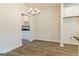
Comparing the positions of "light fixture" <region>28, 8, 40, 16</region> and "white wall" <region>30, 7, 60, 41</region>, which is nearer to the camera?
"light fixture" <region>28, 8, 40, 16</region>

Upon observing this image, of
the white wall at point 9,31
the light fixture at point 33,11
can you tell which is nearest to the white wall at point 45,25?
the light fixture at point 33,11

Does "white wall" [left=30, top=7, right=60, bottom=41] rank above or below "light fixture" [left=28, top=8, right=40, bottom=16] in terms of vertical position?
below

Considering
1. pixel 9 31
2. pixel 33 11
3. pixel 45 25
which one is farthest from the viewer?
pixel 9 31

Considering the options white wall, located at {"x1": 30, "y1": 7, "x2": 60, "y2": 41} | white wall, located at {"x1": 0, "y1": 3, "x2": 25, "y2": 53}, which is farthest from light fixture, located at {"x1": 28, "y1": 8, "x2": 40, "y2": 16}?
white wall, located at {"x1": 0, "y1": 3, "x2": 25, "y2": 53}

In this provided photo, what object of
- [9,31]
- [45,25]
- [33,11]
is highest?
[33,11]

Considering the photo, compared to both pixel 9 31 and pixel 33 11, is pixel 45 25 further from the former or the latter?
pixel 9 31

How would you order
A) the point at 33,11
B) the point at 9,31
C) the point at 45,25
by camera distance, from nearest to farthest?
the point at 33,11 → the point at 45,25 → the point at 9,31

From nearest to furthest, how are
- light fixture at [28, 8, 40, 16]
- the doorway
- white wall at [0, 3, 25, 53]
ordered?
light fixture at [28, 8, 40, 16], the doorway, white wall at [0, 3, 25, 53]

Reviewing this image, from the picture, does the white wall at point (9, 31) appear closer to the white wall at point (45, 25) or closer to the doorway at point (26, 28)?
the doorway at point (26, 28)

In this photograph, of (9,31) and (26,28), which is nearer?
(26,28)

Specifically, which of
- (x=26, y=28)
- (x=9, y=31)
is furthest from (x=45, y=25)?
(x=9, y=31)

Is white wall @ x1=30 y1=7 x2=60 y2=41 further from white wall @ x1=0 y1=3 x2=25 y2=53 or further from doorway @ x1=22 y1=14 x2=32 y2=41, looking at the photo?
white wall @ x1=0 y1=3 x2=25 y2=53

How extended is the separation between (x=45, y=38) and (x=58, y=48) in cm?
45

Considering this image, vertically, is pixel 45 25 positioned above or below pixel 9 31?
above
